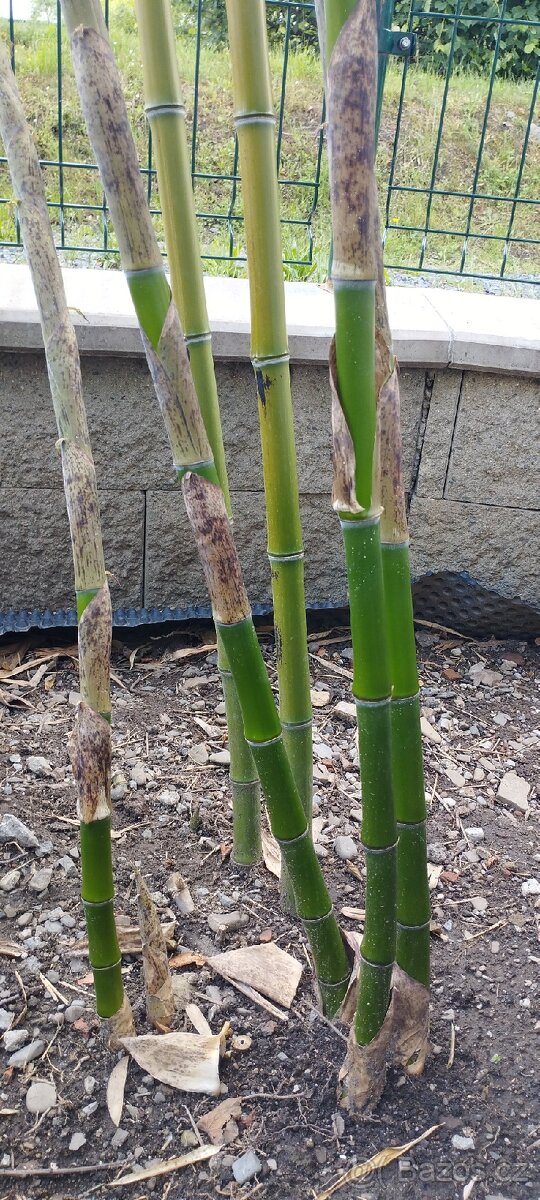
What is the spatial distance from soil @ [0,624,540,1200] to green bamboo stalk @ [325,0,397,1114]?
309 millimetres

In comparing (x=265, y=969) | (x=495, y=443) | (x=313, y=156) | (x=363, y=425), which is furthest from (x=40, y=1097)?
(x=313, y=156)

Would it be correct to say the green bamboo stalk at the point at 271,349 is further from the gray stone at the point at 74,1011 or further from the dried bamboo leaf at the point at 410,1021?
the gray stone at the point at 74,1011

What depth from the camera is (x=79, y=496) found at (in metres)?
1.39

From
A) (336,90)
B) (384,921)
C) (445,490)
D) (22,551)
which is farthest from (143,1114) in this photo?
(445,490)

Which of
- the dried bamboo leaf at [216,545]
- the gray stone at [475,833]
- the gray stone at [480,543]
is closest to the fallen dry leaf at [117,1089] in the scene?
the dried bamboo leaf at [216,545]

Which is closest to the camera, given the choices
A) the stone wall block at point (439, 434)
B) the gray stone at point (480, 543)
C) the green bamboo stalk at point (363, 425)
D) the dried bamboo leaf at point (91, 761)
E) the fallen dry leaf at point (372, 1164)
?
the green bamboo stalk at point (363, 425)

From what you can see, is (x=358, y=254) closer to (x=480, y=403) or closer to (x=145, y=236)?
(x=145, y=236)

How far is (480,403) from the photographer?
10.1 feet

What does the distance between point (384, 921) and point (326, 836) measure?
89cm

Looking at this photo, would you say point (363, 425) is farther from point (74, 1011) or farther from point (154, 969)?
point (74, 1011)

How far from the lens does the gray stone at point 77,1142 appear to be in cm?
159

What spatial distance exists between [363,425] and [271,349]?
396mm

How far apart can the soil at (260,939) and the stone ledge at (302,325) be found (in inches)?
37.3

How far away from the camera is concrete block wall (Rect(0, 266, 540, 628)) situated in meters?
2.87
